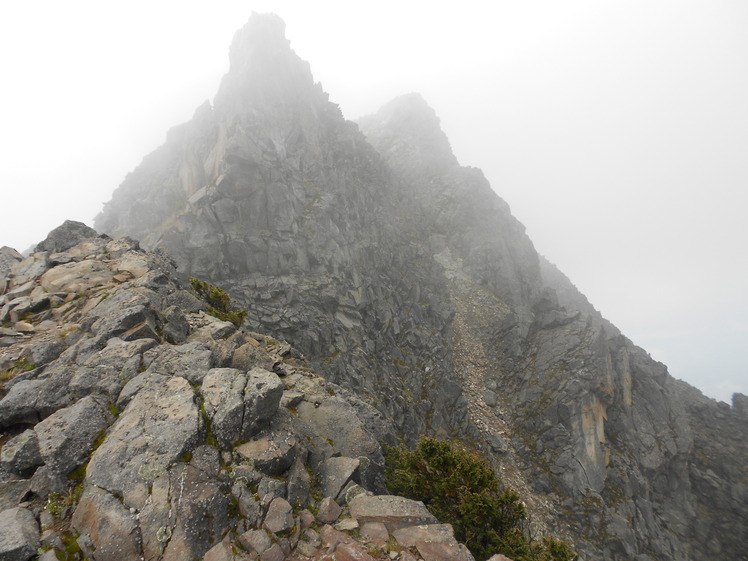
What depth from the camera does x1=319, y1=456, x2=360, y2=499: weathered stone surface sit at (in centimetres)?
1170

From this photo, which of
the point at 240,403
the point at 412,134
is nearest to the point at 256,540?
the point at 240,403

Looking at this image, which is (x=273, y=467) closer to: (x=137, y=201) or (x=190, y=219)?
(x=190, y=219)

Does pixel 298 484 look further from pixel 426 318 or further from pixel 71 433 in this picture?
pixel 426 318

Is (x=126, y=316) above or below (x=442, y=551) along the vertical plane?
above

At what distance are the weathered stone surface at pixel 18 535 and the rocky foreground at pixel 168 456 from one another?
24mm

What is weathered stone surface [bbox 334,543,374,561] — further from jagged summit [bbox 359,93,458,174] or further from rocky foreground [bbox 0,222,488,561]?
jagged summit [bbox 359,93,458,174]

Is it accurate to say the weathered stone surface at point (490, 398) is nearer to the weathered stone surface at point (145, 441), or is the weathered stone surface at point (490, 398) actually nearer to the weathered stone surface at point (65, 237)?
the weathered stone surface at point (145, 441)

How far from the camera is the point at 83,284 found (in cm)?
1884

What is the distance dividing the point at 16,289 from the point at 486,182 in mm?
76872

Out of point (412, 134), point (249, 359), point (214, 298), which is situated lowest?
point (214, 298)

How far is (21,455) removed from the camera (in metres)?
9.87

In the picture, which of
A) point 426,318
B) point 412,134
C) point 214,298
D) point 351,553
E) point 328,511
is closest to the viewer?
point 351,553

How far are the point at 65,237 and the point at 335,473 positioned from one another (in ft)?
83.6

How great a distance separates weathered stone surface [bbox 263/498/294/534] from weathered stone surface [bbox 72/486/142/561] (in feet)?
10.0
